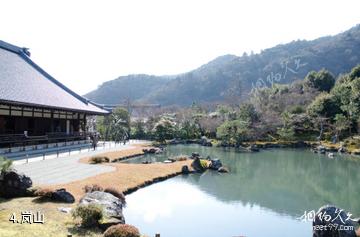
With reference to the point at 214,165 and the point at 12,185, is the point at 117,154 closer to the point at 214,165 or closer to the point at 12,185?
the point at 214,165

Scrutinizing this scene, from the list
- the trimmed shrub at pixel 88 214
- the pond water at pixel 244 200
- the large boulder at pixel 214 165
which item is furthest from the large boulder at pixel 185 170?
the trimmed shrub at pixel 88 214

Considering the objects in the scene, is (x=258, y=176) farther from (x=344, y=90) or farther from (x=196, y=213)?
(x=344, y=90)

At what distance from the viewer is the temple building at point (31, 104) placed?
22531 millimetres

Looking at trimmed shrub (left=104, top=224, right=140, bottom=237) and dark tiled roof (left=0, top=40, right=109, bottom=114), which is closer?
trimmed shrub (left=104, top=224, right=140, bottom=237)

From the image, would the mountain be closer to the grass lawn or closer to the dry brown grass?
the dry brown grass

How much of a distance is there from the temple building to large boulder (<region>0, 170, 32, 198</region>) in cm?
950

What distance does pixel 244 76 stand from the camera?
110m

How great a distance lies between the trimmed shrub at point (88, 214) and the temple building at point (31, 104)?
1301 cm

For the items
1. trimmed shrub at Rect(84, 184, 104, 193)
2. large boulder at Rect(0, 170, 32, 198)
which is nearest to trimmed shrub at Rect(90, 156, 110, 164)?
trimmed shrub at Rect(84, 184, 104, 193)

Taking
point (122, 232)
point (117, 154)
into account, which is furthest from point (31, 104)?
point (122, 232)

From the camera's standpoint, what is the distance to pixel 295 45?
138625mm

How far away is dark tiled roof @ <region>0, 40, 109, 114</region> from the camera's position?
73.2 feet

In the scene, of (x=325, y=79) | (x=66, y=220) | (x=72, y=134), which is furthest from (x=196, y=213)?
(x=325, y=79)

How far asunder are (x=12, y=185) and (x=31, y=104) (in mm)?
11908
